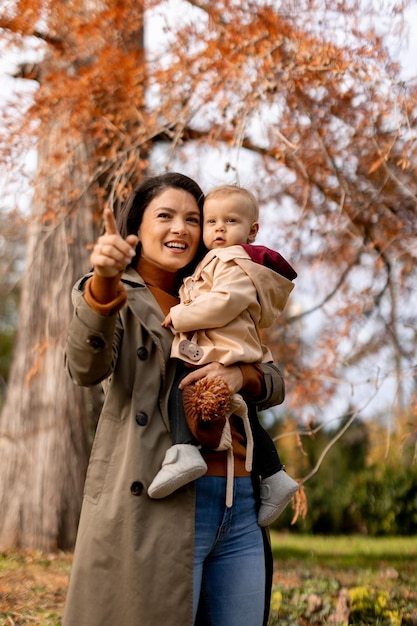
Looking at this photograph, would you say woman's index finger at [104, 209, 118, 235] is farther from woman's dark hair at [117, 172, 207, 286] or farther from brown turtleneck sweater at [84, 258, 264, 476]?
woman's dark hair at [117, 172, 207, 286]

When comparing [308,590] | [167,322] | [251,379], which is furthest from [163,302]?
[308,590]

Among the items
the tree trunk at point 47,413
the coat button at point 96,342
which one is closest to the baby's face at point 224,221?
the coat button at point 96,342

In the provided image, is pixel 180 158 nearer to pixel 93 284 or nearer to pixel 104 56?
pixel 104 56

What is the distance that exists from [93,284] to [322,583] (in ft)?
11.7

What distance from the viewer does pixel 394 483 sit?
992cm

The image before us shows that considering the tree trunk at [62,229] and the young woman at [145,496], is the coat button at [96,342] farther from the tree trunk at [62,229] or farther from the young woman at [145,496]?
the tree trunk at [62,229]

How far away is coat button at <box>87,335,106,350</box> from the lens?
1825mm

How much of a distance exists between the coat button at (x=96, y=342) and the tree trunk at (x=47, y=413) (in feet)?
11.7

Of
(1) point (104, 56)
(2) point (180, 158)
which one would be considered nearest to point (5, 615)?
(2) point (180, 158)

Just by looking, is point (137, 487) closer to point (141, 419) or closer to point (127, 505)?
point (127, 505)

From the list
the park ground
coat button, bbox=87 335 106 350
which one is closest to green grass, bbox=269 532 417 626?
the park ground

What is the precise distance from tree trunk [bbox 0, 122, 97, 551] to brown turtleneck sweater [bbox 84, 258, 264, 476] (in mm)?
3170

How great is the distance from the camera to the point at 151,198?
2.28 m

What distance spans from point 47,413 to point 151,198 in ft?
A: 12.3
